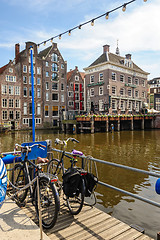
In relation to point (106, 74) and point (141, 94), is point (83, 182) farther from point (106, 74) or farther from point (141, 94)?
point (141, 94)

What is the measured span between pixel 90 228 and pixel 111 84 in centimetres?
3868

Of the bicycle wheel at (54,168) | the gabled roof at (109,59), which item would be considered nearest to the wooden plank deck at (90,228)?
the bicycle wheel at (54,168)

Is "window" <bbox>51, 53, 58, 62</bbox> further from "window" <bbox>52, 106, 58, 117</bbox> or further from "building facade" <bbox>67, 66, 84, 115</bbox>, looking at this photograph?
"window" <bbox>52, 106, 58, 117</bbox>

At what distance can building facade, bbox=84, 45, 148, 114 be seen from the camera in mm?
39906

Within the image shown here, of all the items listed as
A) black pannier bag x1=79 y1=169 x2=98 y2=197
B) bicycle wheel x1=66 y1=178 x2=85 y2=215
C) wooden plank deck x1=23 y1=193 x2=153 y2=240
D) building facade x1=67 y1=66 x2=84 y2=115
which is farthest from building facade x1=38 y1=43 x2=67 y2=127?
wooden plank deck x1=23 y1=193 x2=153 y2=240

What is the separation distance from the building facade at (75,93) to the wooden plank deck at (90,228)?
139ft

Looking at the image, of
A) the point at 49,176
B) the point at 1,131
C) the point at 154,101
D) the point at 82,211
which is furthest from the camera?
the point at 154,101

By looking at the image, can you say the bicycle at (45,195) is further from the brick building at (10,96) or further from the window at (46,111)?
the window at (46,111)

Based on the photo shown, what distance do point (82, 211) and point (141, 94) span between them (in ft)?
157

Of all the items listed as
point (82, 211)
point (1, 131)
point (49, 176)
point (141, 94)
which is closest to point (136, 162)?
point (82, 211)

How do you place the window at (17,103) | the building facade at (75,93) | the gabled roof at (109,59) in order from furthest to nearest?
the building facade at (75,93), the gabled roof at (109,59), the window at (17,103)

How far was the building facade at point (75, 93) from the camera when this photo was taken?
153 ft

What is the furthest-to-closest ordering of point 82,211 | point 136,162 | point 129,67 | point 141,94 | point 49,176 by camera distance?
point 141,94 < point 129,67 < point 136,162 < point 82,211 < point 49,176

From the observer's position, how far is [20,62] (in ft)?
128
